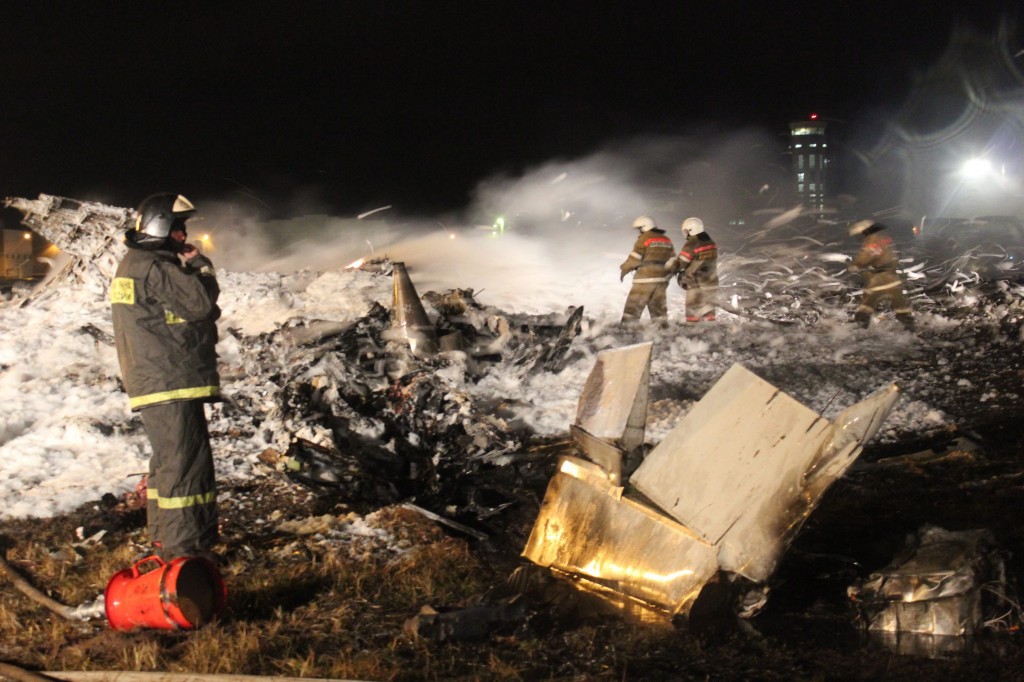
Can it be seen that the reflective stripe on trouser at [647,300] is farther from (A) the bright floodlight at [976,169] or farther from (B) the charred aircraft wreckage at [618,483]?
(A) the bright floodlight at [976,169]

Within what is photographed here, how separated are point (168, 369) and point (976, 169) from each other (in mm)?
44853

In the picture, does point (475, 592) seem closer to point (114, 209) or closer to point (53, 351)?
point (53, 351)

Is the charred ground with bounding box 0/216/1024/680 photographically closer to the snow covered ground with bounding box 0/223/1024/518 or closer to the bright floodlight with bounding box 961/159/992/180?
the snow covered ground with bounding box 0/223/1024/518

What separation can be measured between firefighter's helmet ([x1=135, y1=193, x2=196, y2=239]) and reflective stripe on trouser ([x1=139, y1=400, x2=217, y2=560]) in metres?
0.84

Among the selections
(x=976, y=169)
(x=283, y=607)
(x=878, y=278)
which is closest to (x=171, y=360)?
(x=283, y=607)

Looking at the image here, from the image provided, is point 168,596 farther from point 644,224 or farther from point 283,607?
point 644,224

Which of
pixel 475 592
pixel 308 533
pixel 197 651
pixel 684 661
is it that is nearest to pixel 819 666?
pixel 684 661

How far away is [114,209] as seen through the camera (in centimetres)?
870

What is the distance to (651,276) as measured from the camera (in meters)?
9.70

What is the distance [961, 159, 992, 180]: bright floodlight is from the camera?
39.1 meters

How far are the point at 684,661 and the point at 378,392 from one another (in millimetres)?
4008

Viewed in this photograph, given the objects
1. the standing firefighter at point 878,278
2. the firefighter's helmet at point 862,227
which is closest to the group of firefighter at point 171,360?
the standing firefighter at point 878,278

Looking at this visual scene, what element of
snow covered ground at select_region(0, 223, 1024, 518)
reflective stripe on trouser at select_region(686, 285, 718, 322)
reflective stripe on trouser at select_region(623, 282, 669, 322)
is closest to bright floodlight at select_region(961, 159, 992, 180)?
snow covered ground at select_region(0, 223, 1024, 518)

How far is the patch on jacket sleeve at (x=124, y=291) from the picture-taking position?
3.68 m
